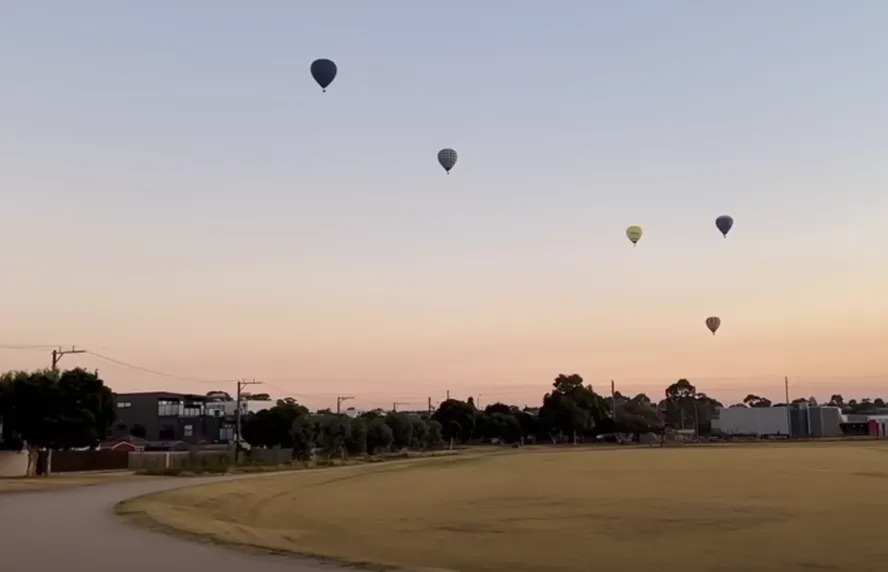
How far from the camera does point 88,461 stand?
69.1 m

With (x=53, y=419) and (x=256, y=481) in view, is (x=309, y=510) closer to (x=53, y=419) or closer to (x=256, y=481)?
(x=256, y=481)

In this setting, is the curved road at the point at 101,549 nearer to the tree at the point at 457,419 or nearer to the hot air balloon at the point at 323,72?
the hot air balloon at the point at 323,72

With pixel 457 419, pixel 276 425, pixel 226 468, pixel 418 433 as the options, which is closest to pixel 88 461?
pixel 226 468

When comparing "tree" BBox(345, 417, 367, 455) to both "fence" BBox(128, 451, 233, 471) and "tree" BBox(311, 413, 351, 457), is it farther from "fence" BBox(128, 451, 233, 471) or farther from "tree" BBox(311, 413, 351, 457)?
"fence" BBox(128, 451, 233, 471)

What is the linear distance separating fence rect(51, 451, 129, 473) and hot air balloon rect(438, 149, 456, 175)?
3419 centimetres

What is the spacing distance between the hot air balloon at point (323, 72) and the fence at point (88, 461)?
3584 cm

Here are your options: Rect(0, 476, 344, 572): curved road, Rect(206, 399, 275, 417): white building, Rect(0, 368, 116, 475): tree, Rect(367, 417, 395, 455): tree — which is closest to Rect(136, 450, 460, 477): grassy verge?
Rect(0, 368, 116, 475): tree

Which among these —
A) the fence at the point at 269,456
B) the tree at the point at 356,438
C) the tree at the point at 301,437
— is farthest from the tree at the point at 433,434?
the fence at the point at 269,456

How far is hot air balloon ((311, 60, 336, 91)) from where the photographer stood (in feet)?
146

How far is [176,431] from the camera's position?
135 metres

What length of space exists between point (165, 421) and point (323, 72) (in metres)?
100

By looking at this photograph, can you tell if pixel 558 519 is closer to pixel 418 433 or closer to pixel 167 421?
pixel 418 433

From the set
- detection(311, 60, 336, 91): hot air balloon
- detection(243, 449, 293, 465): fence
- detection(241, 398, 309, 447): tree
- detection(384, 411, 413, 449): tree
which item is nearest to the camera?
detection(311, 60, 336, 91): hot air balloon

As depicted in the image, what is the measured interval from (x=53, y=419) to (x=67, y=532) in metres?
36.7
